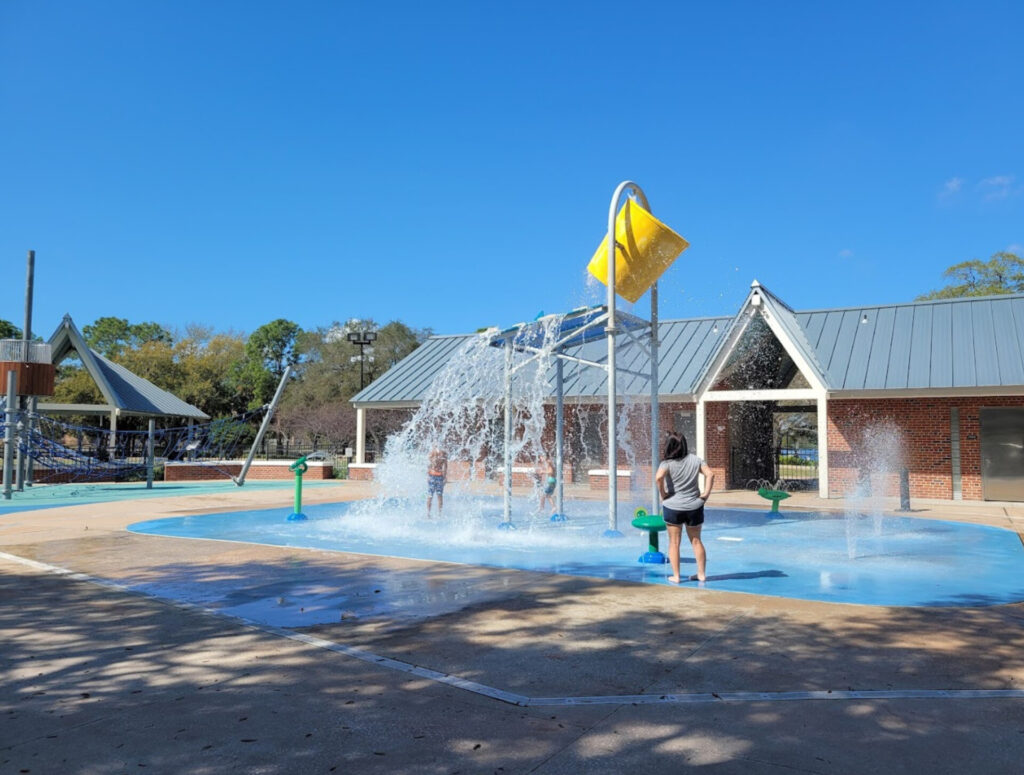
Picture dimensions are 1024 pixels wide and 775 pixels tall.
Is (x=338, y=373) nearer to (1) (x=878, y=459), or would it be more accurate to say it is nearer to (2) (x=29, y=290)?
(2) (x=29, y=290)

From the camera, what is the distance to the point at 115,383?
106 feet

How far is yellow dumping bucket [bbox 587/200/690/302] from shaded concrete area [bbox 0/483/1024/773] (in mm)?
5407

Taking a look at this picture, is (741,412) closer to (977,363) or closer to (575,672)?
(977,363)

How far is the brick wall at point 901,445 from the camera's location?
19.6m

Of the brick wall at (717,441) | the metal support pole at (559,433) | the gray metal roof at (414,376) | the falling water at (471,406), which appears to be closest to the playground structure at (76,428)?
the gray metal roof at (414,376)

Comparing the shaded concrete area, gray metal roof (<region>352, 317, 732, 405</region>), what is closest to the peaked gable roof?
gray metal roof (<region>352, 317, 732, 405</region>)

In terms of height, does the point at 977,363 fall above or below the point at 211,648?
above

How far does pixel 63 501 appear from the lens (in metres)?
19.2

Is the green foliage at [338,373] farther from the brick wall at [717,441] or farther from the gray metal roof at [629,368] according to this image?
the brick wall at [717,441]

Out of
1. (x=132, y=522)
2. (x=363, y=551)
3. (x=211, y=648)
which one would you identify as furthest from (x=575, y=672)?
(x=132, y=522)

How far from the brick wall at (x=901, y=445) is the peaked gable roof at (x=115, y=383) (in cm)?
2673

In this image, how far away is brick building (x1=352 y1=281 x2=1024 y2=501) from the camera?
757 inches

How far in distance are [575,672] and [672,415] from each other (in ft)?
64.9

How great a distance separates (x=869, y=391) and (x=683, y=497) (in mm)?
13811
